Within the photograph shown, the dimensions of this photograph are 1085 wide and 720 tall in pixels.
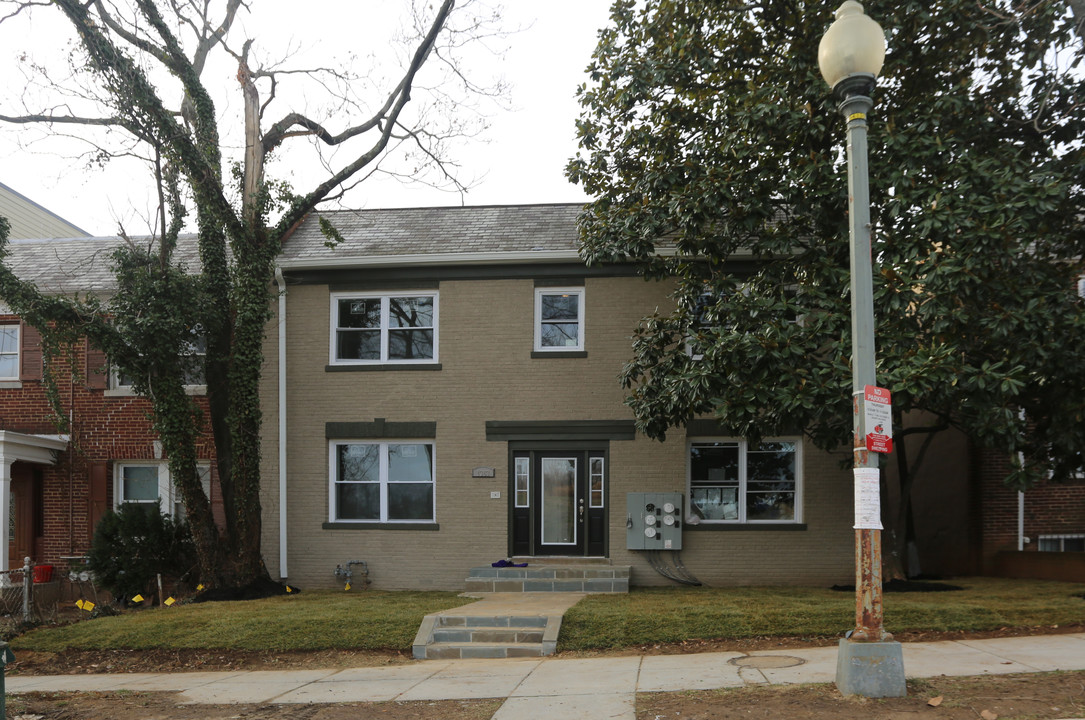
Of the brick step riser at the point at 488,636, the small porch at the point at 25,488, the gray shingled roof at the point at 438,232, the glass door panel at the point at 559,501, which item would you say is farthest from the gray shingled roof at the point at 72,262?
the brick step riser at the point at 488,636

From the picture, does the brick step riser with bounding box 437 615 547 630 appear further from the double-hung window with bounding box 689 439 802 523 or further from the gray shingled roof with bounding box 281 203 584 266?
the gray shingled roof with bounding box 281 203 584 266

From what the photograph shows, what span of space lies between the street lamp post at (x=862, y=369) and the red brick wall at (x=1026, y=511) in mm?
10048

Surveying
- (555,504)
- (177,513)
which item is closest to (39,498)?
(177,513)

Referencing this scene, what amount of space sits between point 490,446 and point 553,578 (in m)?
2.55

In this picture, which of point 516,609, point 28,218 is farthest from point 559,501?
point 28,218

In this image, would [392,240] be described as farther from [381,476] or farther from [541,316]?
[381,476]

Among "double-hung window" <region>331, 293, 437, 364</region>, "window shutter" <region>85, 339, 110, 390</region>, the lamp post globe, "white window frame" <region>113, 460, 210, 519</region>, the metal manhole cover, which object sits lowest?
the metal manhole cover

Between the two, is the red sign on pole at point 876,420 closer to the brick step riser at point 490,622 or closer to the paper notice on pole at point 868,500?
→ the paper notice on pole at point 868,500

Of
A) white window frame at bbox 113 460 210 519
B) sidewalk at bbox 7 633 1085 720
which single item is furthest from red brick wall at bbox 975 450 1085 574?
white window frame at bbox 113 460 210 519

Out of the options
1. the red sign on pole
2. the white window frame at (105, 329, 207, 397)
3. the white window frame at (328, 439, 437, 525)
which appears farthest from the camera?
the white window frame at (105, 329, 207, 397)

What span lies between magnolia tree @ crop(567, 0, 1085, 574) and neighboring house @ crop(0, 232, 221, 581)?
958 centimetres

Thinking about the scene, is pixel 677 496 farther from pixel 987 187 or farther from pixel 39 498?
pixel 39 498

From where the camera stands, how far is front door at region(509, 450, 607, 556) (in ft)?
49.9

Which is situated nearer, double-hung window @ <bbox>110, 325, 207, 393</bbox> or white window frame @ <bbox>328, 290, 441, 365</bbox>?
double-hung window @ <bbox>110, 325, 207, 393</bbox>
